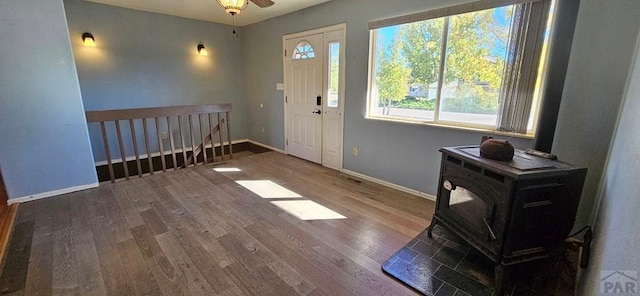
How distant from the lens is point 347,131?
3.86m

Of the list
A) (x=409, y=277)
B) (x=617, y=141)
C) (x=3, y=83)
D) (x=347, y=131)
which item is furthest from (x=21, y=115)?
(x=617, y=141)

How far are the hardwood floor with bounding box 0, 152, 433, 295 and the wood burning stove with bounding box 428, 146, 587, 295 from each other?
658 mm

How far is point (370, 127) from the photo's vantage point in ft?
11.7

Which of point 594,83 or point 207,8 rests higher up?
A: point 207,8

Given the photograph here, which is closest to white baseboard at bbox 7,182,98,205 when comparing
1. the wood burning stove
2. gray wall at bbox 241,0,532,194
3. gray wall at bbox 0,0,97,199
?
gray wall at bbox 0,0,97,199

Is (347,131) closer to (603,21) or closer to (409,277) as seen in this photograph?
(409,277)

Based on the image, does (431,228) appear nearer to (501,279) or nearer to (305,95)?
(501,279)

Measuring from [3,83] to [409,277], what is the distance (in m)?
4.14

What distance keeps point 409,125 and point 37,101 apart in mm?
4085

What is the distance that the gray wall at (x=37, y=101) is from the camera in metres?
2.63

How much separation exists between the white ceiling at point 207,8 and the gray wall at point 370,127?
0.19 m

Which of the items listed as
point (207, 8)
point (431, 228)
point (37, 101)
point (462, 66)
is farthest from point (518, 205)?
point (207, 8)

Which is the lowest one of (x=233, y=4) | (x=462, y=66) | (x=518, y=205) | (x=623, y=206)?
(x=518, y=205)

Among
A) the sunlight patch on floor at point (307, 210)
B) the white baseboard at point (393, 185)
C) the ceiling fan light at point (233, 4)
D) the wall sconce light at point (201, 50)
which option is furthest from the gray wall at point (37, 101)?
the white baseboard at point (393, 185)
